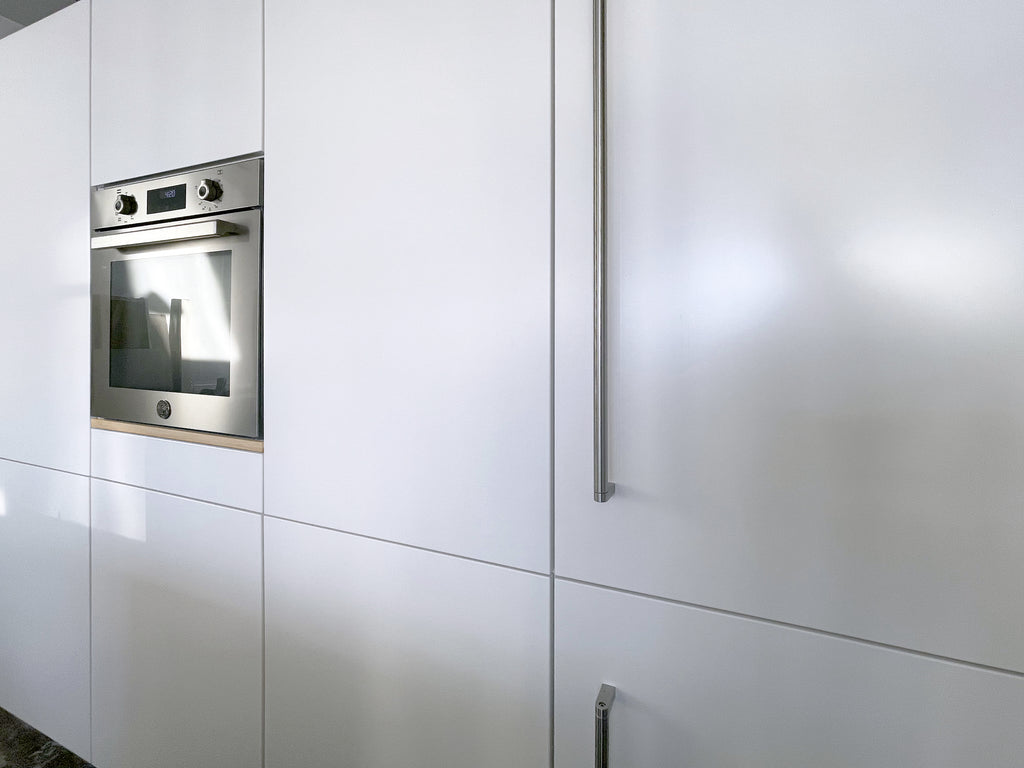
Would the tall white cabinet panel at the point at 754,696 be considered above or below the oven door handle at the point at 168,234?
below

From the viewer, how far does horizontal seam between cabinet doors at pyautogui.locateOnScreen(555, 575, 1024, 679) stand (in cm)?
67

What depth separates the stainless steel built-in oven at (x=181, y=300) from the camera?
1.24 m

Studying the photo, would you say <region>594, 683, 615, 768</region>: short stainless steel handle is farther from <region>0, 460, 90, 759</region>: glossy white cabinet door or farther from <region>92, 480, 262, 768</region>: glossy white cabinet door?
<region>0, 460, 90, 759</region>: glossy white cabinet door

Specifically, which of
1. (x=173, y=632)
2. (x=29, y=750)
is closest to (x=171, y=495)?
(x=173, y=632)

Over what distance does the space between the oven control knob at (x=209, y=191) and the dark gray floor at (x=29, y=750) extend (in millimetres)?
1626

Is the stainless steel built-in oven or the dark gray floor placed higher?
the stainless steel built-in oven

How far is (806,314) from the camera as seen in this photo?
0.74 metres

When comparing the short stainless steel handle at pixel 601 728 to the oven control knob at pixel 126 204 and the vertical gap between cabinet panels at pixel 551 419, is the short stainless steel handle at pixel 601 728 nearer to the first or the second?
the vertical gap between cabinet panels at pixel 551 419

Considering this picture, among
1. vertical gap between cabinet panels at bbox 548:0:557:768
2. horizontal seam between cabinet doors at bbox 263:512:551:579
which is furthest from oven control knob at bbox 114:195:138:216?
vertical gap between cabinet panels at bbox 548:0:557:768

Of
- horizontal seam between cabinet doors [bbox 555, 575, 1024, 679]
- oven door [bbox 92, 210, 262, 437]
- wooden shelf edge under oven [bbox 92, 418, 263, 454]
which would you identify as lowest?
horizontal seam between cabinet doors [bbox 555, 575, 1024, 679]

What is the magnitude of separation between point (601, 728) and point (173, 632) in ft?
3.56

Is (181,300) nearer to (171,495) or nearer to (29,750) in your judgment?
(171,495)

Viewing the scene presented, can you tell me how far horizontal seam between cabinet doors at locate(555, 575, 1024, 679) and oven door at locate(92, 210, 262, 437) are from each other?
2.67ft

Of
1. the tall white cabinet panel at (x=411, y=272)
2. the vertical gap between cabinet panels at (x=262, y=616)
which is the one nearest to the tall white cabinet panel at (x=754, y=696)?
the tall white cabinet panel at (x=411, y=272)
